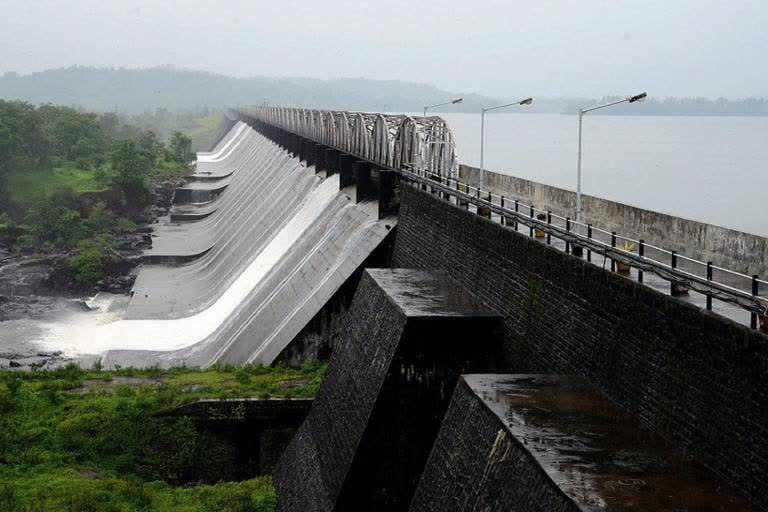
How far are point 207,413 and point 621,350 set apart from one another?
1076 centimetres

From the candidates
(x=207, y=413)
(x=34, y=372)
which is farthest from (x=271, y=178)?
(x=207, y=413)

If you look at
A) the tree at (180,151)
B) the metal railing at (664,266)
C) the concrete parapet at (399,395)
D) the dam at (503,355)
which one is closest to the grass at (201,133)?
the tree at (180,151)

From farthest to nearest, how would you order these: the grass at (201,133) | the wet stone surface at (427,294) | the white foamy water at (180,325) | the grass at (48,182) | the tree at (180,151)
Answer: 1. the grass at (201,133)
2. the tree at (180,151)
3. the grass at (48,182)
4. the white foamy water at (180,325)
5. the wet stone surface at (427,294)

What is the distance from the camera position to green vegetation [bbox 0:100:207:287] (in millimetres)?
56875

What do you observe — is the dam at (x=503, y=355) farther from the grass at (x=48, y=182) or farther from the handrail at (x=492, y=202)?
Answer: the grass at (x=48, y=182)

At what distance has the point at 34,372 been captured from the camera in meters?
23.8

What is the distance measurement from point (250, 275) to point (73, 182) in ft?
141

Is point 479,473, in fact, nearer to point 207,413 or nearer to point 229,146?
point 207,413

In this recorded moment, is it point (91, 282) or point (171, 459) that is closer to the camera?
point (171, 459)

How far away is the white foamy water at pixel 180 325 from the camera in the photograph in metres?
33.5

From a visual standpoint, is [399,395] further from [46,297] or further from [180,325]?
[46,297]

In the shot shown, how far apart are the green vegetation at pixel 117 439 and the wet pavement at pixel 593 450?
7.00 meters

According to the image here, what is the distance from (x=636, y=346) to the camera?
11.5 m

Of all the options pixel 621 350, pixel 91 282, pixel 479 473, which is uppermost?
pixel 621 350
